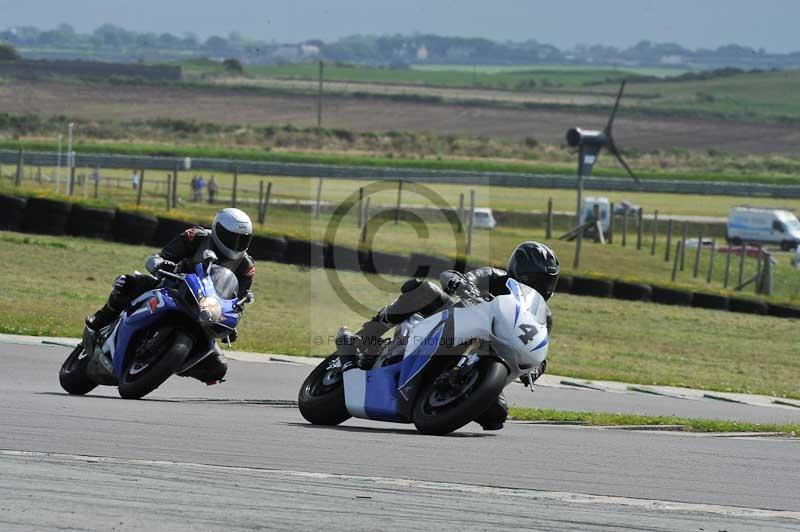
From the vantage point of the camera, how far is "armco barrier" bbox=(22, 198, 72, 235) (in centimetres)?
2617

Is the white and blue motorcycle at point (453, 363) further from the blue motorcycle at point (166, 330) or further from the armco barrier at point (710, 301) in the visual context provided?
the armco barrier at point (710, 301)

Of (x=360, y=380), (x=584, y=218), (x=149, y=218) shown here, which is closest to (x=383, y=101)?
(x=584, y=218)

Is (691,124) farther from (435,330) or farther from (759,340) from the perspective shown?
(435,330)

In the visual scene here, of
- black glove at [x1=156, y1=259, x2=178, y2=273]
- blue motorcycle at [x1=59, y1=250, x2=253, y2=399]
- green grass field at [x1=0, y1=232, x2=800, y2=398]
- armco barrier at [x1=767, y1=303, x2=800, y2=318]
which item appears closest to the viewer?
blue motorcycle at [x1=59, y1=250, x2=253, y2=399]

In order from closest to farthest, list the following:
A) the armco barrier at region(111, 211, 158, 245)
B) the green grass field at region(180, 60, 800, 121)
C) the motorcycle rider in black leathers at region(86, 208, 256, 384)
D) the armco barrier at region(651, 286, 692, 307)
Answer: the motorcycle rider in black leathers at region(86, 208, 256, 384) → the armco barrier at region(111, 211, 158, 245) → the armco barrier at region(651, 286, 692, 307) → the green grass field at region(180, 60, 800, 121)

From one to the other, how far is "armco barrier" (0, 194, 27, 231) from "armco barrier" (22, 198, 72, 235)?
0.09 meters

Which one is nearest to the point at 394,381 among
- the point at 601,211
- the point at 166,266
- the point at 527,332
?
the point at 527,332

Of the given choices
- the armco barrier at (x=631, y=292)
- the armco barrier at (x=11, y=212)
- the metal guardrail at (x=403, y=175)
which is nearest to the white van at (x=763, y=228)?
the metal guardrail at (x=403, y=175)

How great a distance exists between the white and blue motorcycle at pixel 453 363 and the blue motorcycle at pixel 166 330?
144 centimetres

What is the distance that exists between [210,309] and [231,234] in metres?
0.79

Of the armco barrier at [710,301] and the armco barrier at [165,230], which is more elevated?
the armco barrier at [165,230]

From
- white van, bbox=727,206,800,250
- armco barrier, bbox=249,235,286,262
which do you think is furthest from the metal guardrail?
armco barrier, bbox=249,235,286,262

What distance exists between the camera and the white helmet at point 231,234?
35.9 ft

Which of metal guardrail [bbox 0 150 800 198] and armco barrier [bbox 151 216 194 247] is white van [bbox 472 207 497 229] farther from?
armco barrier [bbox 151 216 194 247]
